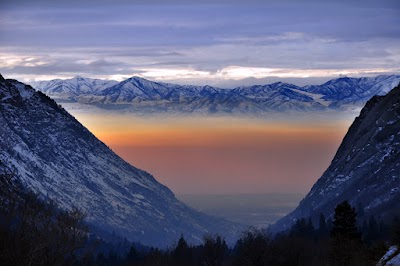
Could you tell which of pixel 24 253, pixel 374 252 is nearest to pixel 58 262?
pixel 24 253

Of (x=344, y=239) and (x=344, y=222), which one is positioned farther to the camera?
(x=344, y=222)

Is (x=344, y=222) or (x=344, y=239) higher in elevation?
(x=344, y=222)

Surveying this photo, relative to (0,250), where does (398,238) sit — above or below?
above

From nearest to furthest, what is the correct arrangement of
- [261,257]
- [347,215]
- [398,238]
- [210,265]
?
1. [398,238]
2. [347,215]
3. [261,257]
4. [210,265]

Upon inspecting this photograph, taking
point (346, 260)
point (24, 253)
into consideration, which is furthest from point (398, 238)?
point (24, 253)

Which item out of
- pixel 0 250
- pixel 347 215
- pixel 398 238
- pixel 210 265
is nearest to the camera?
pixel 398 238

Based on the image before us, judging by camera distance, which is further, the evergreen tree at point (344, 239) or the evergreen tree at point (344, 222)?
the evergreen tree at point (344, 222)

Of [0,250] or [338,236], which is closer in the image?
[0,250]

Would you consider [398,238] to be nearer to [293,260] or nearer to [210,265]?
[293,260]

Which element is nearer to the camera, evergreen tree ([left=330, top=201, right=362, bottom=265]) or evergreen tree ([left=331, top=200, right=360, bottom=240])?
evergreen tree ([left=330, top=201, right=362, bottom=265])
